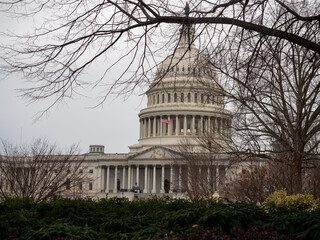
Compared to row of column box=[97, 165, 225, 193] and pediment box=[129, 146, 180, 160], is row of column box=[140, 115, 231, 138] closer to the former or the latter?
pediment box=[129, 146, 180, 160]

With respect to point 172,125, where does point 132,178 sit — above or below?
below

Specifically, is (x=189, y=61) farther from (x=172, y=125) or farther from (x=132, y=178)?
(x=132, y=178)

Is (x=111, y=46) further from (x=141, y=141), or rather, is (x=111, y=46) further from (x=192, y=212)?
(x=141, y=141)

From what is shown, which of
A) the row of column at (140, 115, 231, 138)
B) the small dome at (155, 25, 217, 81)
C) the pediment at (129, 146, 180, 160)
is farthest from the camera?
the row of column at (140, 115, 231, 138)

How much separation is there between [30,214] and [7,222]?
2177 mm

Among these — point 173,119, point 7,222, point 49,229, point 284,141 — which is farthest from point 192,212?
point 173,119

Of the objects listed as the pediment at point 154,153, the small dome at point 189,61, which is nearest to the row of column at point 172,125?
the pediment at point 154,153

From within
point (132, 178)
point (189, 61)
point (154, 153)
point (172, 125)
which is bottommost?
point (132, 178)

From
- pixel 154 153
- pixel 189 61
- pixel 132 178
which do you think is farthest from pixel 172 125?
pixel 189 61

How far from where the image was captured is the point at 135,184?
11219cm

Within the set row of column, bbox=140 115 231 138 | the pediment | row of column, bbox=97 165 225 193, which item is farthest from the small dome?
row of column, bbox=97 165 225 193

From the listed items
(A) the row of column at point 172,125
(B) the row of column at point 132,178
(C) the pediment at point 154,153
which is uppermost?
(A) the row of column at point 172,125

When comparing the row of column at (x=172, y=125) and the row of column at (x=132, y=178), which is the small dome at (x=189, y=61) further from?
the row of column at (x=132, y=178)

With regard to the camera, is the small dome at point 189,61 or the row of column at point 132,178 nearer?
the small dome at point 189,61
